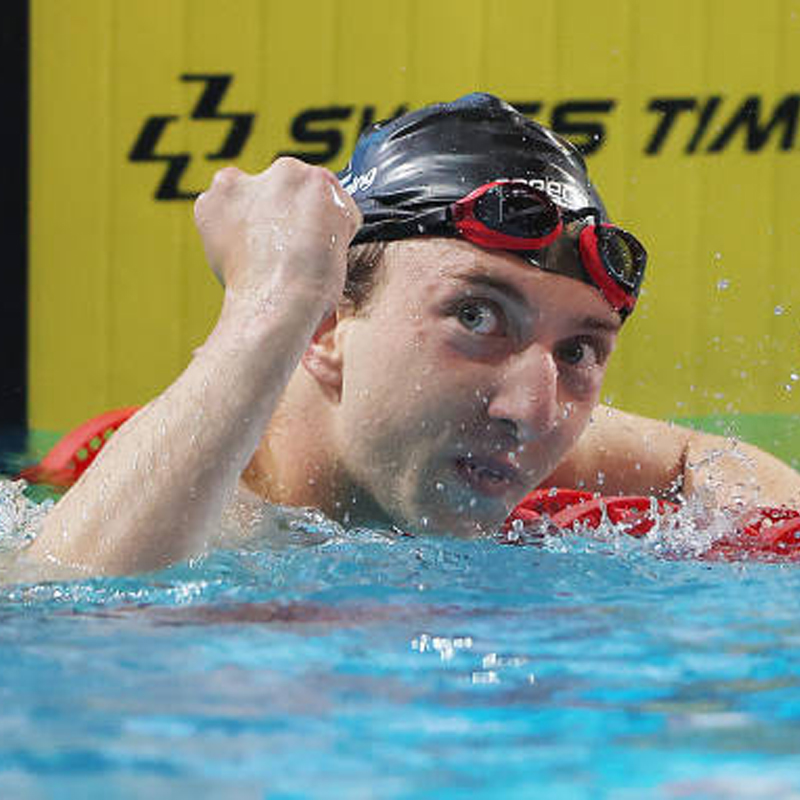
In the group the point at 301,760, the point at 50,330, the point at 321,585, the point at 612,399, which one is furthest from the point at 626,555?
the point at 50,330

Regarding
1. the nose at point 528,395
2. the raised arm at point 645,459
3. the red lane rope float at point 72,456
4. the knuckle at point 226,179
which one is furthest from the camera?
the red lane rope float at point 72,456

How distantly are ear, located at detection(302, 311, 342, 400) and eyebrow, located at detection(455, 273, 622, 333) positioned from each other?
220 millimetres

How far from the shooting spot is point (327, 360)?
7.34 ft

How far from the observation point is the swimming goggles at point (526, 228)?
216cm

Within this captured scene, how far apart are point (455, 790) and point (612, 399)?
147 inches

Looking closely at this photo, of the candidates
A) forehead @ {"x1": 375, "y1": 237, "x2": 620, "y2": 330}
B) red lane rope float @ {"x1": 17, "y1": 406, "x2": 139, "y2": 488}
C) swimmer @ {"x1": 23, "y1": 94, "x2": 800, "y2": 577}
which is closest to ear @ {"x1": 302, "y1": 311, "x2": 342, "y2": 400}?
swimmer @ {"x1": 23, "y1": 94, "x2": 800, "y2": 577}

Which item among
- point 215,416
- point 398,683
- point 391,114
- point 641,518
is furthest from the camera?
point 391,114

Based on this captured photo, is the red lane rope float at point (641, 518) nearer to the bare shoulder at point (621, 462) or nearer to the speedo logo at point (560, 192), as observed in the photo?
the bare shoulder at point (621, 462)

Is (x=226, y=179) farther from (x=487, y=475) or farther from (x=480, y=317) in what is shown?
(x=487, y=475)

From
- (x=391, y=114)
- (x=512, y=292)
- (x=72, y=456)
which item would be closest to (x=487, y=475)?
(x=512, y=292)

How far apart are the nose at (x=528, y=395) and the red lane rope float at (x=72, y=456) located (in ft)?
4.16

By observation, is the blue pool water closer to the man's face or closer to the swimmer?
the swimmer

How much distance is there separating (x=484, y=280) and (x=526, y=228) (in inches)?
3.9

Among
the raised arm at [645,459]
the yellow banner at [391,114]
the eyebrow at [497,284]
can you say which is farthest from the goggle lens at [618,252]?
the yellow banner at [391,114]
